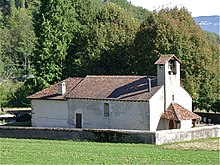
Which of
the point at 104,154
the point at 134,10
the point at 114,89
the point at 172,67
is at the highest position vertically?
the point at 134,10

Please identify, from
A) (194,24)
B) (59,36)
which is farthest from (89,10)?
(194,24)

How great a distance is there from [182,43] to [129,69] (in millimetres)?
8238

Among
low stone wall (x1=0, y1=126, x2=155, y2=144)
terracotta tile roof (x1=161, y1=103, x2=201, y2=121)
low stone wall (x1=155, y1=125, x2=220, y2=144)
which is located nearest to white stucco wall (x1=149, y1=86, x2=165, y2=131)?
terracotta tile roof (x1=161, y1=103, x2=201, y2=121)

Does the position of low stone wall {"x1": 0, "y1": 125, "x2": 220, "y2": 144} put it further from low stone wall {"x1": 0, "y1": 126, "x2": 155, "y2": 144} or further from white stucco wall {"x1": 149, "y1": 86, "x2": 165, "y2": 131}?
white stucco wall {"x1": 149, "y1": 86, "x2": 165, "y2": 131}

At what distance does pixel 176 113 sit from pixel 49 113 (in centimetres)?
1170

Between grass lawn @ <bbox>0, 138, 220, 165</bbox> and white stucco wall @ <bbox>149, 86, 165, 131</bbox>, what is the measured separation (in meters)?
7.19

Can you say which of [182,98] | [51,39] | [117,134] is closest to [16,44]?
[51,39]

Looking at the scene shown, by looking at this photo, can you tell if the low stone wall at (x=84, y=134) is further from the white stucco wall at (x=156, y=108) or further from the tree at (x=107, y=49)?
the tree at (x=107, y=49)

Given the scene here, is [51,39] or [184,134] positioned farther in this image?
[51,39]

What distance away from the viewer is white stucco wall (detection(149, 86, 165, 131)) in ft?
136

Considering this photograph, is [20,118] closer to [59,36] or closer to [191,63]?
[59,36]

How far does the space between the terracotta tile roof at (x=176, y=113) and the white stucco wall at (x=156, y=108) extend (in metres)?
0.54

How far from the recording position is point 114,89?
1746 inches

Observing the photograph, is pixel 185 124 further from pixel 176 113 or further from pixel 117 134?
pixel 117 134
